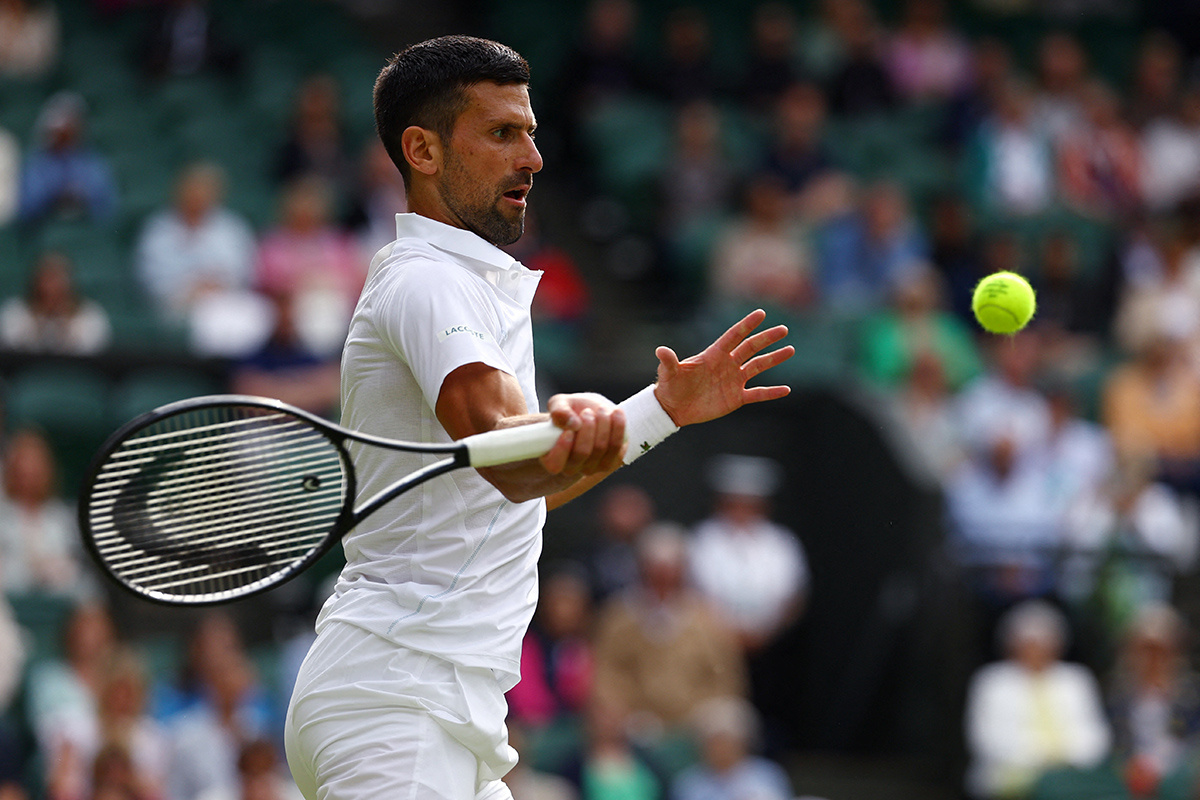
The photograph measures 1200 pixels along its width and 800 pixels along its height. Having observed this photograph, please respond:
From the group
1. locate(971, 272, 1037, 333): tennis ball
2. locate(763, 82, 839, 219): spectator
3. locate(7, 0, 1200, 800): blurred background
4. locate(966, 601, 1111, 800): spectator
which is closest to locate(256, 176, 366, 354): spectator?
locate(7, 0, 1200, 800): blurred background

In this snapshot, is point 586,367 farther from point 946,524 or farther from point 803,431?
point 946,524

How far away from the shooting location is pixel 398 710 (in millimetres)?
3279

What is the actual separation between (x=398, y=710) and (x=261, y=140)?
8356 millimetres

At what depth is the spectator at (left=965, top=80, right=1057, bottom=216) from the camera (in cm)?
1233

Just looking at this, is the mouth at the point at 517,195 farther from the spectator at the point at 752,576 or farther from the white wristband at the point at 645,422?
the spectator at the point at 752,576

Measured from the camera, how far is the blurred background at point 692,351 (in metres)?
8.05

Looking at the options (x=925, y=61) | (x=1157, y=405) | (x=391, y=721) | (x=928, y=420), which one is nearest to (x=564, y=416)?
(x=391, y=721)

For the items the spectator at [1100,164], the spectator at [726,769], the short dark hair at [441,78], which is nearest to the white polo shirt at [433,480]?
the short dark hair at [441,78]

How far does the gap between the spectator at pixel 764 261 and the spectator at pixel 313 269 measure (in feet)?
7.76

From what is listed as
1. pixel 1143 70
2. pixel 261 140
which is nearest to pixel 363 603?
pixel 261 140

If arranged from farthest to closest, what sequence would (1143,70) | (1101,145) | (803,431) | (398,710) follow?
(1143,70) → (1101,145) → (803,431) → (398,710)

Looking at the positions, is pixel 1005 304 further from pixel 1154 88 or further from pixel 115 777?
pixel 1154 88

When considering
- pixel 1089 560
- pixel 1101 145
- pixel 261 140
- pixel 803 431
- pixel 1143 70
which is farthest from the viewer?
pixel 1143 70

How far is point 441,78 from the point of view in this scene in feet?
11.6
